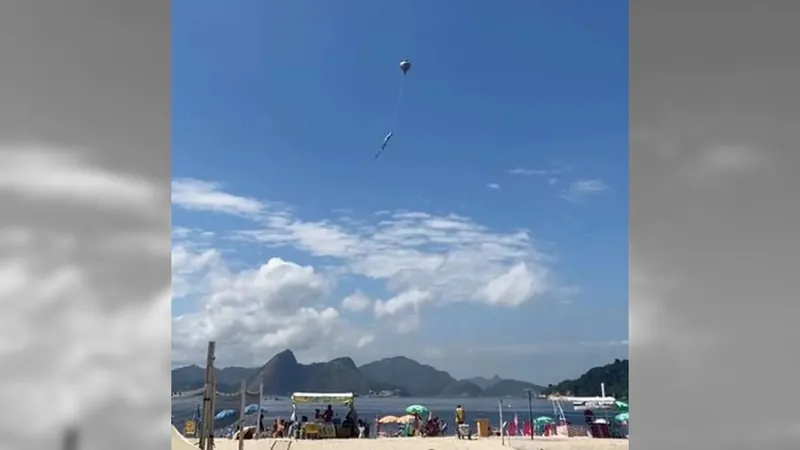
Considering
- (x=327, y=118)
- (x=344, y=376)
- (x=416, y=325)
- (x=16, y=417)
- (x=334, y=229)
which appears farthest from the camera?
(x=334, y=229)

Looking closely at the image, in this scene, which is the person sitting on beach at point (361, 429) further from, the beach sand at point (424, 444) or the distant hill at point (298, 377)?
the distant hill at point (298, 377)

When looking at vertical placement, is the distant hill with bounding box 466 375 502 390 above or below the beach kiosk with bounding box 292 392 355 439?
above

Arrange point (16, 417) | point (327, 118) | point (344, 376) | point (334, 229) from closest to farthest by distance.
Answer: point (16, 417)
point (344, 376)
point (327, 118)
point (334, 229)

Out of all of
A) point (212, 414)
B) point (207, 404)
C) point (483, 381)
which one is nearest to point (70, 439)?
point (207, 404)

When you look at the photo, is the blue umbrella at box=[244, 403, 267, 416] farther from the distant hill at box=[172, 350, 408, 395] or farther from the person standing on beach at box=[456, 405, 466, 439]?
the person standing on beach at box=[456, 405, 466, 439]

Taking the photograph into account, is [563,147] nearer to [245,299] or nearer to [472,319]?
[472,319]

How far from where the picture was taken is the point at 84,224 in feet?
5.83

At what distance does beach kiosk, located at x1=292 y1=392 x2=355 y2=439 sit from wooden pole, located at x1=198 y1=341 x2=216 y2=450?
1057 millimetres

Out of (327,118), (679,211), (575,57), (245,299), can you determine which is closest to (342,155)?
(327,118)

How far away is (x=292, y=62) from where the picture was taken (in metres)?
8.20

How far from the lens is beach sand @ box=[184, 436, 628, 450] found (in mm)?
5945

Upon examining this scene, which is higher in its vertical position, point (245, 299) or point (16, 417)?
point (245, 299)

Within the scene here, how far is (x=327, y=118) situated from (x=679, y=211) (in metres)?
7.05

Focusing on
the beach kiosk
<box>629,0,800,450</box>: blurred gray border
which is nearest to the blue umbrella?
the beach kiosk
